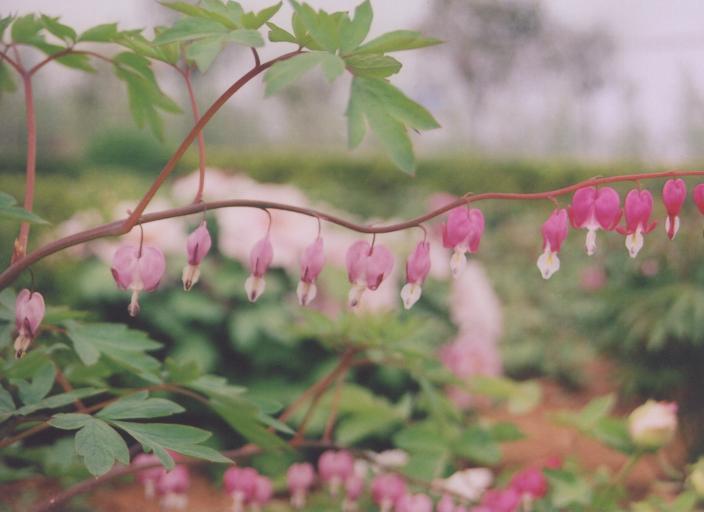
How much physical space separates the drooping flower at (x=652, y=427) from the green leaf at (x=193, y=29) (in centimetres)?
119

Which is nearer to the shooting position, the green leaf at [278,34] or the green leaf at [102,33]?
the green leaf at [278,34]

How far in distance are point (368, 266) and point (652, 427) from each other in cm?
95

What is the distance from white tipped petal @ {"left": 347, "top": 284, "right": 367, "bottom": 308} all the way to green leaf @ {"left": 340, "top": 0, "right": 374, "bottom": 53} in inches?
9.6

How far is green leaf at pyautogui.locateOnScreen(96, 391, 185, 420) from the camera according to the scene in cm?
83

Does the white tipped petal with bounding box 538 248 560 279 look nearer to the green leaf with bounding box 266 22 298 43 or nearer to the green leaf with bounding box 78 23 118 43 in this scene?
the green leaf with bounding box 266 22 298 43

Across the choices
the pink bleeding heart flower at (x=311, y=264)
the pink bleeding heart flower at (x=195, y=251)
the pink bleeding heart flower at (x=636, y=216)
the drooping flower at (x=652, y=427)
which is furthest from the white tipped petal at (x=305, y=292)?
the drooping flower at (x=652, y=427)

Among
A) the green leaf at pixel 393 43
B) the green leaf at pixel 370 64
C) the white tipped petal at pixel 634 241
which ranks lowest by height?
the white tipped petal at pixel 634 241

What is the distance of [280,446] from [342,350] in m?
0.47

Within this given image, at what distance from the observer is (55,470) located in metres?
1.35

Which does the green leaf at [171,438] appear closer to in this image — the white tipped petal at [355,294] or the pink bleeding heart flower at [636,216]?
the white tipped petal at [355,294]

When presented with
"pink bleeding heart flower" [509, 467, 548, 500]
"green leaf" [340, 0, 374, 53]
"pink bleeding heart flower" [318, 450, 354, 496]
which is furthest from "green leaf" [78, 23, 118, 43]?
"pink bleeding heart flower" [509, 467, 548, 500]

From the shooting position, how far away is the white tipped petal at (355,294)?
0.78 meters

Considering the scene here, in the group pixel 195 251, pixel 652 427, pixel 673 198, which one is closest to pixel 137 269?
pixel 195 251

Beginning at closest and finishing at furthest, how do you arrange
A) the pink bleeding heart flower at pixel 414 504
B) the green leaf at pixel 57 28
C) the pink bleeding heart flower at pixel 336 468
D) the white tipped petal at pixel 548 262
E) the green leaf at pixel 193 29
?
1. the green leaf at pixel 193 29
2. the white tipped petal at pixel 548 262
3. the green leaf at pixel 57 28
4. the pink bleeding heart flower at pixel 414 504
5. the pink bleeding heart flower at pixel 336 468
